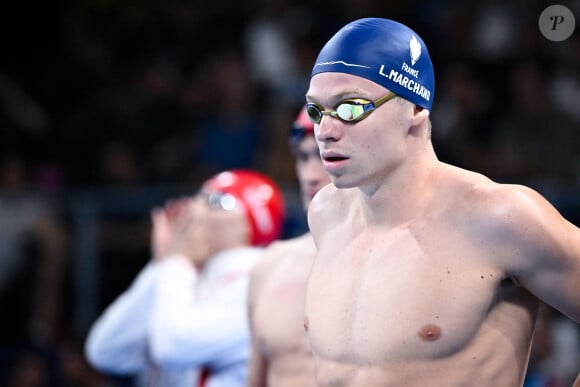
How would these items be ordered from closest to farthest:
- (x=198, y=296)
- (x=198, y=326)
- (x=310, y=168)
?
(x=310, y=168) → (x=198, y=326) → (x=198, y=296)

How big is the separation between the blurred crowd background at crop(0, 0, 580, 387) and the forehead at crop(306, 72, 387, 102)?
11.9 ft

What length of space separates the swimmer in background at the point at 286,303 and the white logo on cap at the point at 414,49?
942mm

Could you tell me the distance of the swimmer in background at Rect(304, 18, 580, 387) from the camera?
2543 millimetres

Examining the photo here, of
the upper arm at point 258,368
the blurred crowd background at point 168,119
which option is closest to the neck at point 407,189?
the upper arm at point 258,368

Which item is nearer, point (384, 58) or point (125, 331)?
point (384, 58)

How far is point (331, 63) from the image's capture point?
2.68m

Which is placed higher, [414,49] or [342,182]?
[414,49]

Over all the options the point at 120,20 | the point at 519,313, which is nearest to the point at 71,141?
the point at 120,20

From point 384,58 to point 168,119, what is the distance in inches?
236

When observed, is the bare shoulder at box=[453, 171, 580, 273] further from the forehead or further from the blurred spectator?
the blurred spectator

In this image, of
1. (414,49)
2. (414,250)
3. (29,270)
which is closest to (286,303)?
(414,250)

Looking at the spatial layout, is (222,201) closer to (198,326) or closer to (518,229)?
(198,326)

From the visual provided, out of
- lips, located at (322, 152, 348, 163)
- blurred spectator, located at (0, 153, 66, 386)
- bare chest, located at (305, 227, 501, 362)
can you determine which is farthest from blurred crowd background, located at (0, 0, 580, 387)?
lips, located at (322, 152, 348, 163)

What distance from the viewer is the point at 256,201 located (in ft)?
15.3
